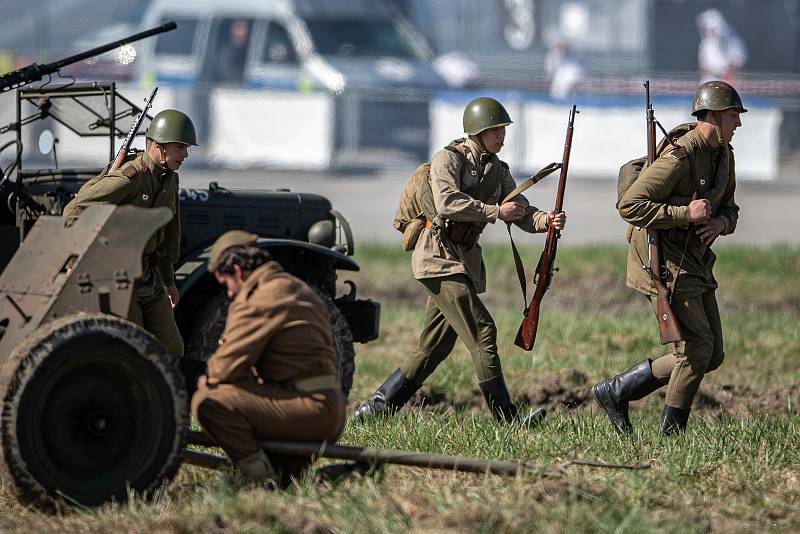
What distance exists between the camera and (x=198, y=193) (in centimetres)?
878

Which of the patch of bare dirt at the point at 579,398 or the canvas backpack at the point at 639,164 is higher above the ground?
the canvas backpack at the point at 639,164

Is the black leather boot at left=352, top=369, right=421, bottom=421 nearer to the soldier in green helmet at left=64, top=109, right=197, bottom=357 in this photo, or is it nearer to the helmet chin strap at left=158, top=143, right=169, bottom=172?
the soldier in green helmet at left=64, top=109, right=197, bottom=357

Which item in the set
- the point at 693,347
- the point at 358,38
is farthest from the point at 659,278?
the point at 358,38

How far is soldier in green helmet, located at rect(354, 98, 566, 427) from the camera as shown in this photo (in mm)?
7926

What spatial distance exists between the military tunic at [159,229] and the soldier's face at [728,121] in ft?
9.23

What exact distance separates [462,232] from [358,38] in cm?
1969

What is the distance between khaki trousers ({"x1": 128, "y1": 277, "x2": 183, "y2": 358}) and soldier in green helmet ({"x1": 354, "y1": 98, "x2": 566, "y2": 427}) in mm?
1139

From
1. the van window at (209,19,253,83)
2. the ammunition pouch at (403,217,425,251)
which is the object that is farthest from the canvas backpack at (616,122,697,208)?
the van window at (209,19,253,83)

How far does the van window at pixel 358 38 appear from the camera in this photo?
26875mm

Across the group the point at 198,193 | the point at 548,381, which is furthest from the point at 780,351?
the point at 198,193

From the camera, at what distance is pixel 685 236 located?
25.3 ft

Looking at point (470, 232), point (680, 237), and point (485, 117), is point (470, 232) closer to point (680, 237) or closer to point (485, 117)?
point (485, 117)

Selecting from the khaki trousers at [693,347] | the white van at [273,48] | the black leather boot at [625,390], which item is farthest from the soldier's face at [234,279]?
the white van at [273,48]

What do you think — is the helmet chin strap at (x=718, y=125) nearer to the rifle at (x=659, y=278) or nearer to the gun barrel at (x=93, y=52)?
the rifle at (x=659, y=278)
